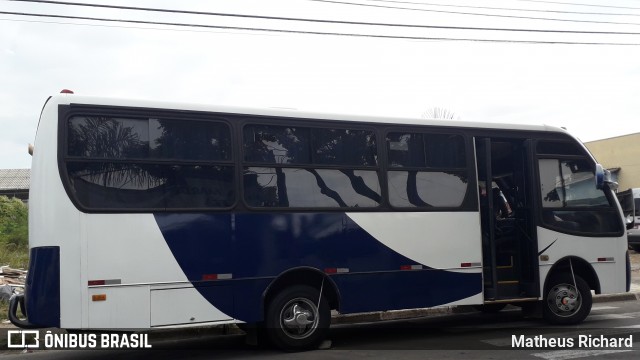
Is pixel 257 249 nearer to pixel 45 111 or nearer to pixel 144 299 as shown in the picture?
pixel 144 299

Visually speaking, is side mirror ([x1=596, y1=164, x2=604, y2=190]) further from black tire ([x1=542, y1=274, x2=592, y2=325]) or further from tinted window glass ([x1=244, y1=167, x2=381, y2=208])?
tinted window glass ([x1=244, y1=167, x2=381, y2=208])

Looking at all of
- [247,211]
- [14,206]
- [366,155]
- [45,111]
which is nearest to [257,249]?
[247,211]

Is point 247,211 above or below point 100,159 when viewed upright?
below

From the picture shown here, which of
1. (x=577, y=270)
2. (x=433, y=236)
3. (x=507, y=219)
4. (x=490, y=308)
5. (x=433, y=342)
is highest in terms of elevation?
(x=507, y=219)

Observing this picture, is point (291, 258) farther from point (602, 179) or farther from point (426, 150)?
point (602, 179)

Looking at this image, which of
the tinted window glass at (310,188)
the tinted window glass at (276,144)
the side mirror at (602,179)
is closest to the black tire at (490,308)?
the side mirror at (602,179)

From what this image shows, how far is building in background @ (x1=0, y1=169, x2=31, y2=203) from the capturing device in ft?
119

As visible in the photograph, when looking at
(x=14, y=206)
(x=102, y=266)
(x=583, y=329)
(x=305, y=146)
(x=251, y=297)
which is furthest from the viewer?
(x=14, y=206)

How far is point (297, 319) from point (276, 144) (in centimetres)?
227

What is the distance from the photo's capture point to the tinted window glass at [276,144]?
8.09 meters

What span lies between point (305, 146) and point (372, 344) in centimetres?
288

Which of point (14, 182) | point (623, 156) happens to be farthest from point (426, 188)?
point (14, 182)

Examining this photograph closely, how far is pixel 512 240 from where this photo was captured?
1009 cm

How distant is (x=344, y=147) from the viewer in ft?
28.2
